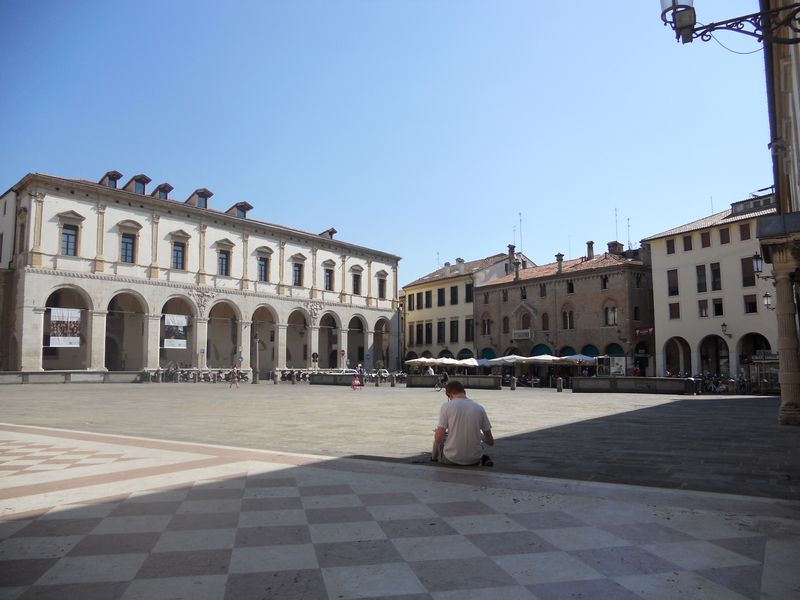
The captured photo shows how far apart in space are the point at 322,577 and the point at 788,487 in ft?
17.5

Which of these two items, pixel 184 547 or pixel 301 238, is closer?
pixel 184 547

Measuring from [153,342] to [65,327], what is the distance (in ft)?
19.3

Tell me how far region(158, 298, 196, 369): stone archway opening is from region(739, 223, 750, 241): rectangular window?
4020cm

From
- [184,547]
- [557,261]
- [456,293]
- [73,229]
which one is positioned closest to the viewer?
[184,547]

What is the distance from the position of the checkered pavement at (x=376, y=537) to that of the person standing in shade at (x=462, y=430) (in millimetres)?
310

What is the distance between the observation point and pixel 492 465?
287 inches

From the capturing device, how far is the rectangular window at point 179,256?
44.8 metres

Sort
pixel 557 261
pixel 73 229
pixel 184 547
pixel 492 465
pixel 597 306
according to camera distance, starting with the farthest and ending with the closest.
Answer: pixel 557 261 → pixel 597 306 → pixel 73 229 → pixel 492 465 → pixel 184 547

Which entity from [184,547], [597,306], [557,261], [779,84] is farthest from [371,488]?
[557,261]

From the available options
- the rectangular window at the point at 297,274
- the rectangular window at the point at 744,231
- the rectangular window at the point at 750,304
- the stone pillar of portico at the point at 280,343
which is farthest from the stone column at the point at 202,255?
the rectangular window at the point at 750,304

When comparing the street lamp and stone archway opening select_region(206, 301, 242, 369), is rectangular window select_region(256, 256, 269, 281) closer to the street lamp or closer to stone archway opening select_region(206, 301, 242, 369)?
stone archway opening select_region(206, 301, 242, 369)

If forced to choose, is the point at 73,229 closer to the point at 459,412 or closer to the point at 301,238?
the point at 301,238

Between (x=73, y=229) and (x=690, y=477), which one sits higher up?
(x=73, y=229)

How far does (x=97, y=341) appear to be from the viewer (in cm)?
3909
